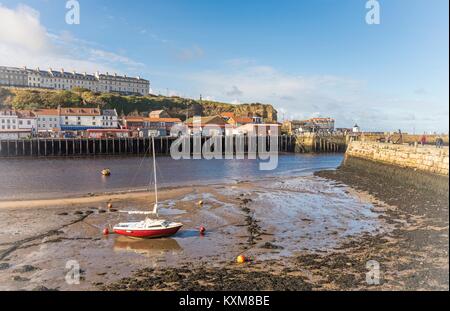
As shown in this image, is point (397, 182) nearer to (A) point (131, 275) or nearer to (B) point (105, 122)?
(A) point (131, 275)

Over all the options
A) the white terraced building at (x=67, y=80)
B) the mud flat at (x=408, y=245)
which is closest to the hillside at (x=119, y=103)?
the white terraced building at (x=67, y=80)

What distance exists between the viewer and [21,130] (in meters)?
67.9

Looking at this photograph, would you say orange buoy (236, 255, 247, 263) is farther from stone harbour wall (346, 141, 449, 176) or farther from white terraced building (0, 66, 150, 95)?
white terraced building (0, 66, 150, 95)

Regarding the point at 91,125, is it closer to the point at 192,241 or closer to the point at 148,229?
the point at 148,229

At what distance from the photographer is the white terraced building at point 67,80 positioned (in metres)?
117

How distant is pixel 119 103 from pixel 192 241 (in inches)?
4135

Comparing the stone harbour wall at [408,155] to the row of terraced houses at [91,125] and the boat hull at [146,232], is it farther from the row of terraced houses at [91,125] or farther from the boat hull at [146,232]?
the row of terraced houses at [91,125]

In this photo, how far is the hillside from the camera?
317 ft

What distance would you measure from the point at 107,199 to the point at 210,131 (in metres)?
59.3

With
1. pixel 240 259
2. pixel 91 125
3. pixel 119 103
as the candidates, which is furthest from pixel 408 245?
pixel 119 103

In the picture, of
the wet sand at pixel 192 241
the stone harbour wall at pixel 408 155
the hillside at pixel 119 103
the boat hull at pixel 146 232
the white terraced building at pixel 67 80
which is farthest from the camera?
the white terraced building at pixel 67 80

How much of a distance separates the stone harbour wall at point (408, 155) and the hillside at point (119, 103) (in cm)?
8457

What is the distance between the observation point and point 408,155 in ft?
95.1

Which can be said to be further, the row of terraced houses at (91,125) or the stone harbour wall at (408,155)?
the row of terraced houses at (91,125)
